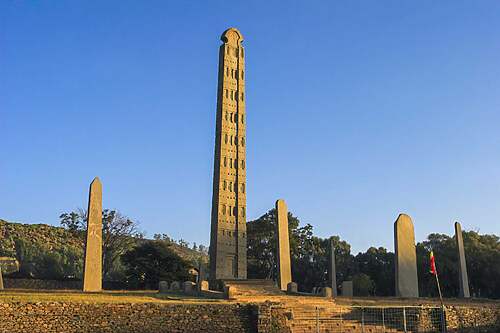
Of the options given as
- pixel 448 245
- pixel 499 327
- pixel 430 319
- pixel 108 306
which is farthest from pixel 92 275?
pixel 448 245

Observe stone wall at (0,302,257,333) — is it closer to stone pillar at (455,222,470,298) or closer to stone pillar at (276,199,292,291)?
stone pillar at (276,199,292,291)

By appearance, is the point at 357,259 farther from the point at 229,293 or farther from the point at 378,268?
the point at 229,293

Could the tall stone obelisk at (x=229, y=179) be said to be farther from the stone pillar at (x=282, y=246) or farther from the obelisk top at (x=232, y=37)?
the stone pillar at (x=282, y=246)

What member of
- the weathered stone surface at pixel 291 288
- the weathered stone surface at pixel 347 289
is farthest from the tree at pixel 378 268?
the weathered stone surface at pixel 291 288

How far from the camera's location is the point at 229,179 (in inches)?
1332

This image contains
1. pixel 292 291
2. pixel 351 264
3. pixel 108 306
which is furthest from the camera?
pixel 351 264

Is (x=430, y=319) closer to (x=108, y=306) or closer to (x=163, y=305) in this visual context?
(x=163, y=305)

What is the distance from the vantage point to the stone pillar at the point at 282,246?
28781mm

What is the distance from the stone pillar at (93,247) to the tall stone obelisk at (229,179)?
28.3ft

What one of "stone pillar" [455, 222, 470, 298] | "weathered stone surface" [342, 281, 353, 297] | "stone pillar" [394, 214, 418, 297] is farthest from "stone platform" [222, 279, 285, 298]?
"stone pillar" [455, 222, 470, 298]

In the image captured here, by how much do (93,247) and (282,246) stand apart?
1004cm

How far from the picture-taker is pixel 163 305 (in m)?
18.6

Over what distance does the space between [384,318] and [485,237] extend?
2855cm

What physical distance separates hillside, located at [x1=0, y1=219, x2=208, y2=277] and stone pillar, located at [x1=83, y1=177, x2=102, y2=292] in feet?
84.4
